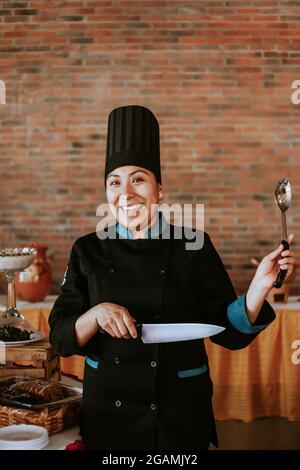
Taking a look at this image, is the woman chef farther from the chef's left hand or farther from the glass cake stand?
the glass cake stand

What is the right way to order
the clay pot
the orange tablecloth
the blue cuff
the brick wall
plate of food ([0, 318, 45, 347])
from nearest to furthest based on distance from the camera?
the blue cuff, plate of food ([0, 318, 45, 347]), the orange tablecloth, the clay pot, the brick wall

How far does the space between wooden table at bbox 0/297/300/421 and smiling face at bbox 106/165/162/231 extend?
195 cm

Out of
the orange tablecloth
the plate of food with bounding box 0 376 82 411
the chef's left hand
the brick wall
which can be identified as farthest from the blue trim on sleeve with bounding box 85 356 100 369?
the brick wall

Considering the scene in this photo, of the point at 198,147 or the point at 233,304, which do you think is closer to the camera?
the point at 233,304

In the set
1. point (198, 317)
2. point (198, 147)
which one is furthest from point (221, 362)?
point (198, 317)

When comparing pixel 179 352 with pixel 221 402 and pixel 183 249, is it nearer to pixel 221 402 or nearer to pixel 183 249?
pixel 183 249

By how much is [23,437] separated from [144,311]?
1.29 feet

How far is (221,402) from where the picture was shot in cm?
321

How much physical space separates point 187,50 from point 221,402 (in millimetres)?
2441

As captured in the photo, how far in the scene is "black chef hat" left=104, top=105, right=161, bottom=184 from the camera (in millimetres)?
1390

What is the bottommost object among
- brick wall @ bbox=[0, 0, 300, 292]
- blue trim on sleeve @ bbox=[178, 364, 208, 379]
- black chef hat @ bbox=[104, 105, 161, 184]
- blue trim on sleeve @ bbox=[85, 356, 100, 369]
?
blue trim on sleeve @ bbox=[178, 364, 208, 379]

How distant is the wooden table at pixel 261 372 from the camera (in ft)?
10.4

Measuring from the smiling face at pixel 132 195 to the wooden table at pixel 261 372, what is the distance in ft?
6.41

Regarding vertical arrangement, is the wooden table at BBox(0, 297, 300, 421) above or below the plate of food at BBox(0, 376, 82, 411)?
below
